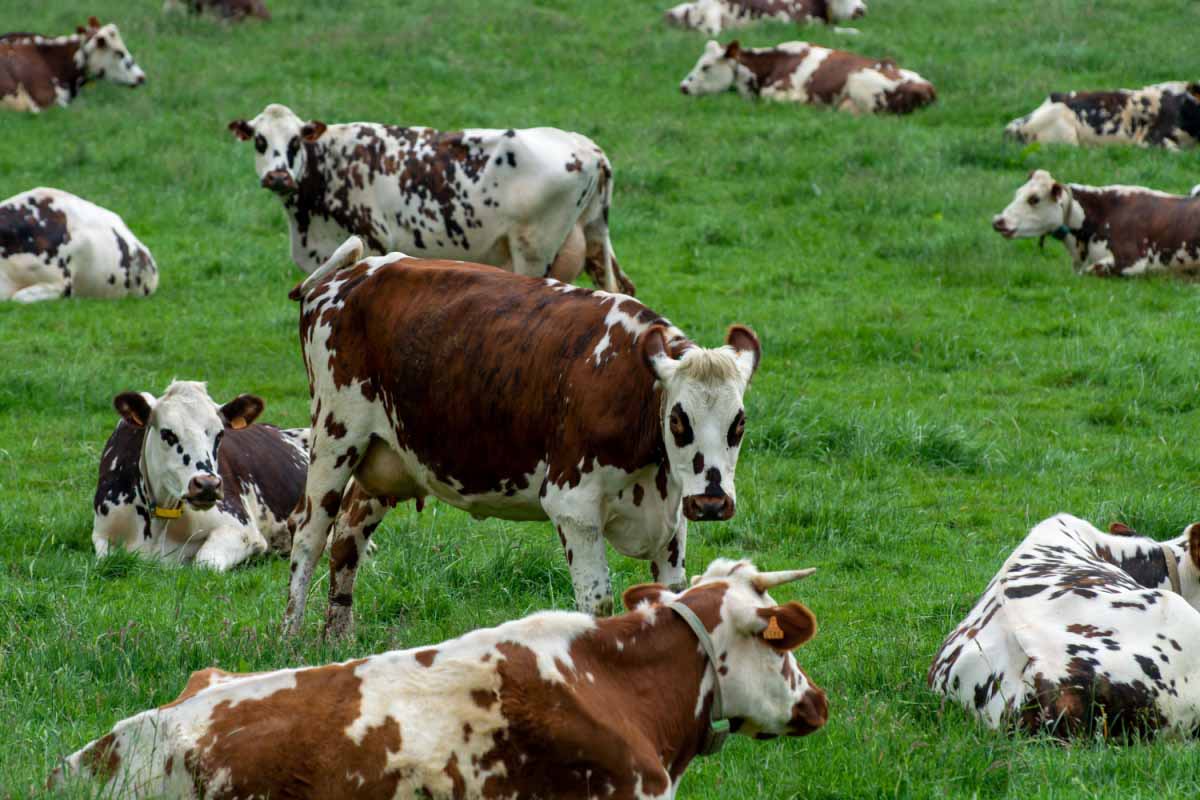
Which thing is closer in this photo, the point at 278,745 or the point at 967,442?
the point at 278,745

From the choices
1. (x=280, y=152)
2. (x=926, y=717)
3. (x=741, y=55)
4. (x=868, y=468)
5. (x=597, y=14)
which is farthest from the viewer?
(x=597, y=14)

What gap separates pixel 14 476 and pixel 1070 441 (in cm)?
715

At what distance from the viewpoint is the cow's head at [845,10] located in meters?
28.0

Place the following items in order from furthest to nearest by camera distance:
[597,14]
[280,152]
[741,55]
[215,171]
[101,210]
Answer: [597,14], [741,55], [215,171], [101,210], [280,152]

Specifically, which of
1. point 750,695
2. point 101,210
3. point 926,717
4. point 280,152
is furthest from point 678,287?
point 750,695

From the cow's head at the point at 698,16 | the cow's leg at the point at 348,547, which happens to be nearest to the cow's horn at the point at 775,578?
the cow's leg at the point at 348,547

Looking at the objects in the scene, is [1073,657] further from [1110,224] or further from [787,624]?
[1110,224]

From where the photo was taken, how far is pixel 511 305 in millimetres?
7520

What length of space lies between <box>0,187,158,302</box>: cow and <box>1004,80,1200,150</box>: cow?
10274 millimetres

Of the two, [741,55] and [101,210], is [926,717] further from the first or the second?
[741,55]

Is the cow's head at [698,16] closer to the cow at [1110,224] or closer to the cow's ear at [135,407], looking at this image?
the cow at [1110,224]

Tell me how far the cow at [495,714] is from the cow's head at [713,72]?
60.2ft

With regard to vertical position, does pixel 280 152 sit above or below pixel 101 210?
above

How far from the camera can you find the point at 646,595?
5.30m
